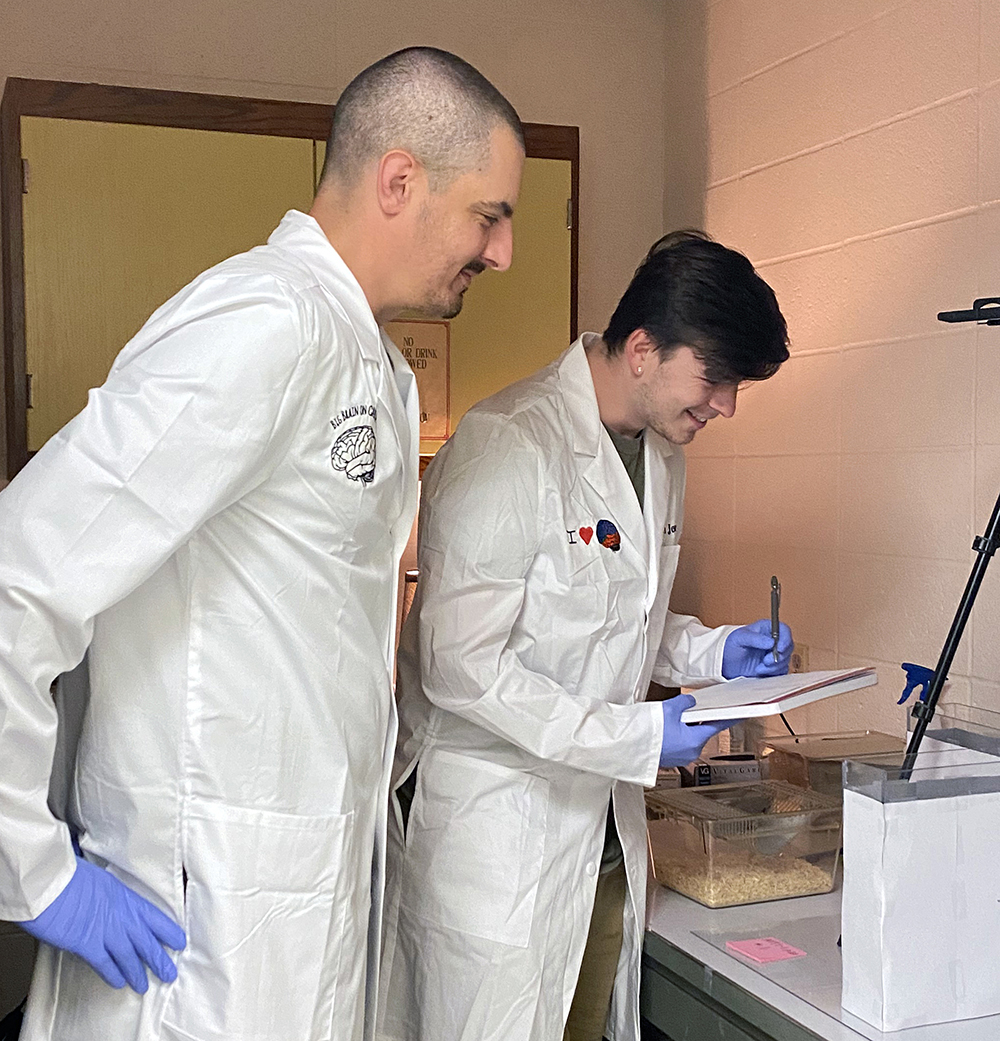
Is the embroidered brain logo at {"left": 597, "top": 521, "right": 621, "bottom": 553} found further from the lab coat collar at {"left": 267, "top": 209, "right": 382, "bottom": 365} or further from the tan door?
the tan door

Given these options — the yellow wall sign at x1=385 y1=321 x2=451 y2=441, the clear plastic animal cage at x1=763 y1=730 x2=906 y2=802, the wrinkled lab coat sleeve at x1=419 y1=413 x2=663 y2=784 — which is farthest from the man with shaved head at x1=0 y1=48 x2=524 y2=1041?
the yellow wall sign at x1=385 y1=321 x2=451 y2=441

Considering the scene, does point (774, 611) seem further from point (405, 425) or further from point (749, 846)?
point (405, 425)

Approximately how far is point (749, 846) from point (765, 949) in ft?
0.86

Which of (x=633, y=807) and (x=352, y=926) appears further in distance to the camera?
(x=633, y=807)

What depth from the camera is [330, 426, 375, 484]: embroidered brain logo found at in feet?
4.11

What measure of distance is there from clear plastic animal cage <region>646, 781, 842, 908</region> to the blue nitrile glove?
0.24 metres

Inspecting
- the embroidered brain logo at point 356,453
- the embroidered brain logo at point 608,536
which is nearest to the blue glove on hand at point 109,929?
the embroidered brain logo at point 356,453

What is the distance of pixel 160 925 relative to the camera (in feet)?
3.93

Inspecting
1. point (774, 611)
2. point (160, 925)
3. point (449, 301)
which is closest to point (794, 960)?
point (774, 611)

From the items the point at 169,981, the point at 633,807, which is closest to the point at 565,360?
the point at 633,807

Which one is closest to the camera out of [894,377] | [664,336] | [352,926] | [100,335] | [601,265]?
[352,926]

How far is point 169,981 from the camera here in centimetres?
122

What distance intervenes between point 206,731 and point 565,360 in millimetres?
920

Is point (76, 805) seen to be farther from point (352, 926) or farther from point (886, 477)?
point (886, 477)
